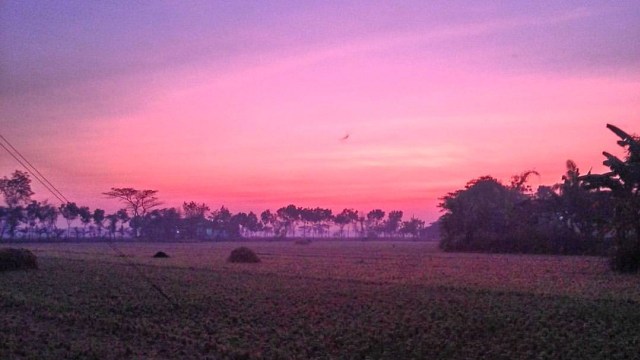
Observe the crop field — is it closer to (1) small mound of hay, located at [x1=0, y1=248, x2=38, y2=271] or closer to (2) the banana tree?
(2) the banana tree

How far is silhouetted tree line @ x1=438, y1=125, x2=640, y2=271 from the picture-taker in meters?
30.5

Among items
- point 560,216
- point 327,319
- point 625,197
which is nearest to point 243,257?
point 625,197

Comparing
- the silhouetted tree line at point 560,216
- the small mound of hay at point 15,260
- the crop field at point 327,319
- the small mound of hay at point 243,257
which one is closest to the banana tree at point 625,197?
the silhouetted tree line at point 560,216

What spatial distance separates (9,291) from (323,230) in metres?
177

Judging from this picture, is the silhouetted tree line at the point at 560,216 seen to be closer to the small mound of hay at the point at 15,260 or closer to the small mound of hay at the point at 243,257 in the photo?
the small mound of hay at the point at 243,257

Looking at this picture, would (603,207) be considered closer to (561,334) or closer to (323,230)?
(561,334)

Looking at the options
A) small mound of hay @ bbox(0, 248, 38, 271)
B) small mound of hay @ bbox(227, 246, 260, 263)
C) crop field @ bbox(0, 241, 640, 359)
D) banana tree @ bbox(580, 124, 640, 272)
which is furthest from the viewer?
small mound of hay @ bbox(227, 246, 260, 263)

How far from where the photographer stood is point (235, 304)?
18016mm

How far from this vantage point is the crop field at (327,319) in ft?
39.0

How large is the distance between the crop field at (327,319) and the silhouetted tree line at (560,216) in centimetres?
709

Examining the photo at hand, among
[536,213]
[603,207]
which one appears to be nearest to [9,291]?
[603,207]

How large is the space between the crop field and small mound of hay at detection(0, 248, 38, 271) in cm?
746

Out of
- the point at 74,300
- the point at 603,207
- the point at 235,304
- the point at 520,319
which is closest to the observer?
the point at 520,319

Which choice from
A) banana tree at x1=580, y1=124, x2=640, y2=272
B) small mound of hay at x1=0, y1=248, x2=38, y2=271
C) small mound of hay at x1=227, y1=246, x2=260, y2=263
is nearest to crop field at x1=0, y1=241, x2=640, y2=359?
banana tree at x1=580, y1=124, x2=640, y2=272
